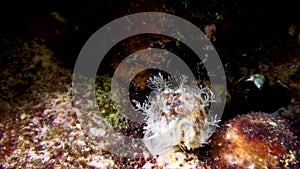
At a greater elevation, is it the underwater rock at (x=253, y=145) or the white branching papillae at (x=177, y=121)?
the white branching papillae at (x=177, y=121)

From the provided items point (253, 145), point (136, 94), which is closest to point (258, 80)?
point (253, 145)

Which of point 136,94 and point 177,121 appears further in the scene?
point 136,94

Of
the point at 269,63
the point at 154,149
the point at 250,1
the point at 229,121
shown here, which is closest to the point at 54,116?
the point at 154,149

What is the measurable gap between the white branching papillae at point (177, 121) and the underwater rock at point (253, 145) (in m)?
0.17

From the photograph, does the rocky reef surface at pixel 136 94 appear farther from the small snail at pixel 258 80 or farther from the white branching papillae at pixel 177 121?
the white branching papillae at pixel 177 121

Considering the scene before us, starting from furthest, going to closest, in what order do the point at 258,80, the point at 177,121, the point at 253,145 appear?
the point at 258,80 < the point at 253,145 < the point at 177,121

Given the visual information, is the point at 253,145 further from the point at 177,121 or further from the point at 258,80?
the point at 258,80

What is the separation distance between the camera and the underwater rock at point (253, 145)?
→ 246 centimetres

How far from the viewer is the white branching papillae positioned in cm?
239

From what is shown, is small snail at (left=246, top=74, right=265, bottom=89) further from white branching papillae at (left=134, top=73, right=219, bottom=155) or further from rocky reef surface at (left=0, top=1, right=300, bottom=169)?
white branching papillae at (left=134, top=73, right=219, bottom=155)

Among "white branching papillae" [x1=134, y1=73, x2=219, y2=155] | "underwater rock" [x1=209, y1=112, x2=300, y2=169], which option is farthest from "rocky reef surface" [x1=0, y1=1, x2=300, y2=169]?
"white branching papillae" [x1=134, y1=73, x2=219, y2=155]

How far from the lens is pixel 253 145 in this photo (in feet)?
8.27

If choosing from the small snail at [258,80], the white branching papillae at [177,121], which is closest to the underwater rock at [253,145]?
the white branching papillae at [177,121]

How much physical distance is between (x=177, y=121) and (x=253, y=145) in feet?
2.42
